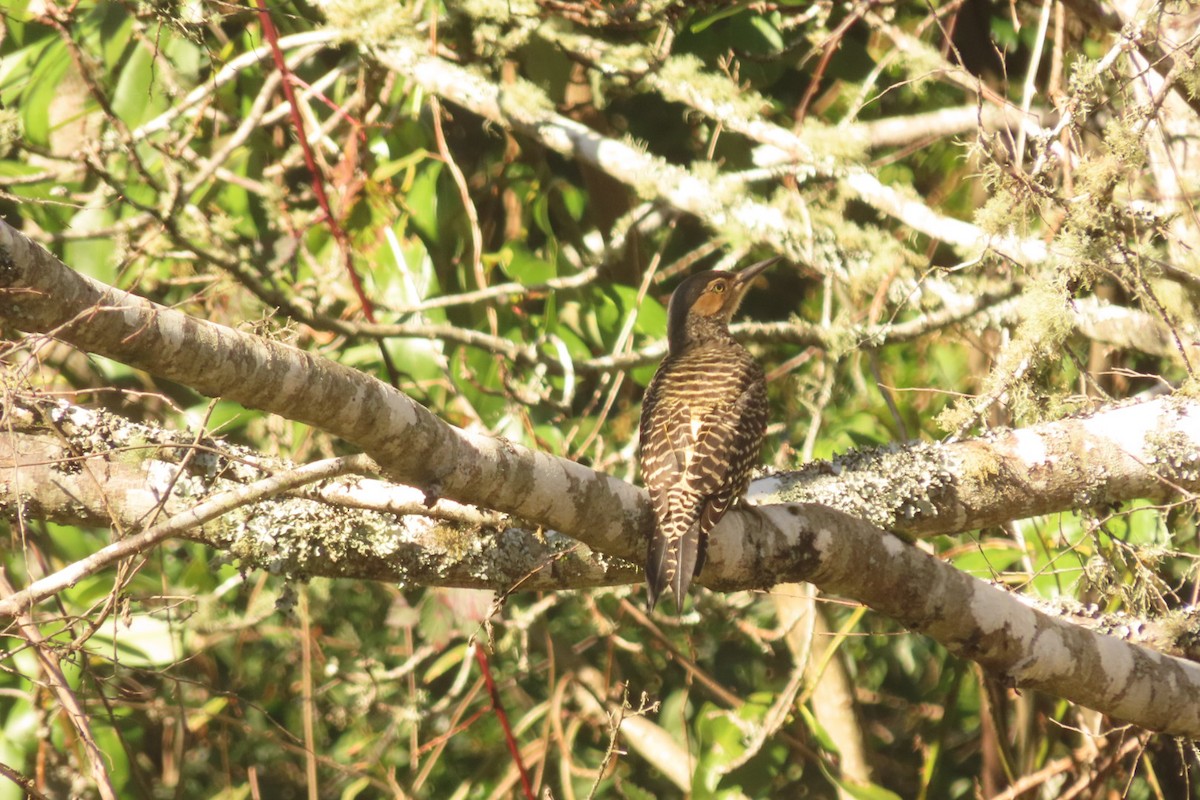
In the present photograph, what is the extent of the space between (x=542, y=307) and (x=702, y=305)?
967 millimetres

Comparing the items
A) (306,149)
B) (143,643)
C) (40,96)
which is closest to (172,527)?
(306,149)

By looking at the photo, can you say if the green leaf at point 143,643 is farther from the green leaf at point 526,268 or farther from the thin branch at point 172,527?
the thin branch at point 172,527

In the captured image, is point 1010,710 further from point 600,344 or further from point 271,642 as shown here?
point 271,642

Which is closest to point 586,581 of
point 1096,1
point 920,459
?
point 920,459

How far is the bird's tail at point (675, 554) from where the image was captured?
2.75 metres

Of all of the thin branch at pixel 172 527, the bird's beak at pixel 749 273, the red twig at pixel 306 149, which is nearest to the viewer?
the thin branch at pixel 172 527

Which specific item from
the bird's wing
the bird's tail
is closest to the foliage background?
the bird's wing

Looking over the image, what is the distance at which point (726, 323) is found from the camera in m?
4.50

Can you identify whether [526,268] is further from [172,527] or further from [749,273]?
[172,527]

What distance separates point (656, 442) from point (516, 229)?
2039 millimetres

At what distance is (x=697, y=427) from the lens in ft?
11.2

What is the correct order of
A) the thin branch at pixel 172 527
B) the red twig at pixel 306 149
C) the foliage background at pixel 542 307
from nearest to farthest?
1. the thin branch at pixel 172 527
2. the red twig at pixel 306 149
3. the foliage background at pixel 542 307

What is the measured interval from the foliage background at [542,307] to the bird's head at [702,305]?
195mm

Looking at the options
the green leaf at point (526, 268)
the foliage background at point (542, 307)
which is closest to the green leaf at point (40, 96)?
the foliage background at point (542, 307)
